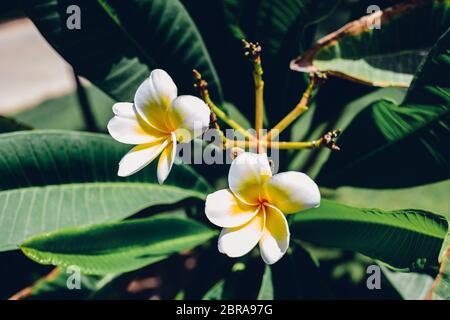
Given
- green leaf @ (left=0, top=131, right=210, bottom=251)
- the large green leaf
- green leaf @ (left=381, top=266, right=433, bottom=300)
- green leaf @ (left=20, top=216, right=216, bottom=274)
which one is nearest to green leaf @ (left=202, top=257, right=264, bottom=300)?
green leaf @ (left=20, top=216, right=216, bottom=274)

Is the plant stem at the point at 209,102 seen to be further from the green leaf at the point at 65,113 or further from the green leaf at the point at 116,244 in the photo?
the green leaf at the point at 65,113

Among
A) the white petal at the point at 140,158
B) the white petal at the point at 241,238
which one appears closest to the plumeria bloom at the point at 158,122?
the white petal at the point at 140,158

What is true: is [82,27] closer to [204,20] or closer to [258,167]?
[204,20]

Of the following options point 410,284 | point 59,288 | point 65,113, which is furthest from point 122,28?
point 65,113

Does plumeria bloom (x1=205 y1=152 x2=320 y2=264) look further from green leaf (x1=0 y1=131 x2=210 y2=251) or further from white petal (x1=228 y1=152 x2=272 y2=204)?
green leaf (x1=0 y1=131 x2=210 y2=251)

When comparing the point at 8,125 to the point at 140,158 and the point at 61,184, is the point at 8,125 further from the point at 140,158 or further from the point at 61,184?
the point at 140,158

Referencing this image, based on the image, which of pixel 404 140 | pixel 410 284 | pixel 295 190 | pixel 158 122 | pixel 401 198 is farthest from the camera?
pixel 401 198
